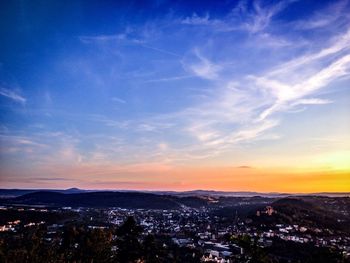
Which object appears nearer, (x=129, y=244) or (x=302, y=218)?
(x=129, y=244)

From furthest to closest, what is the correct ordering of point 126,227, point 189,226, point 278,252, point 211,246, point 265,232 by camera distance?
point 189,226, point 265,232, point 211,246, point 278,252, point 126,227

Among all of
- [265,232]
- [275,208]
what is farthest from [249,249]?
[275,208]

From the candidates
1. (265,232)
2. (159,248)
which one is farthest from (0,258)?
(265,232)

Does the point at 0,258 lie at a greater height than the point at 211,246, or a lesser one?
greater

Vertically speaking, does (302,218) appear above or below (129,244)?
above

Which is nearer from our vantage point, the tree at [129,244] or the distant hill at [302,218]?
the tree at [129,244]

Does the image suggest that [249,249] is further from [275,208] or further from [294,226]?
[275,208]

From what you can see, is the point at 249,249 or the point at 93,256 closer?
the point at 249,249

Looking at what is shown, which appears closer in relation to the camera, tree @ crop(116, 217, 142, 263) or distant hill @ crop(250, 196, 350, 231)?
tree @ crop(116, 217, 142, 263)

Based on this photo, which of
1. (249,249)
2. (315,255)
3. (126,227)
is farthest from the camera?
(126,227)
